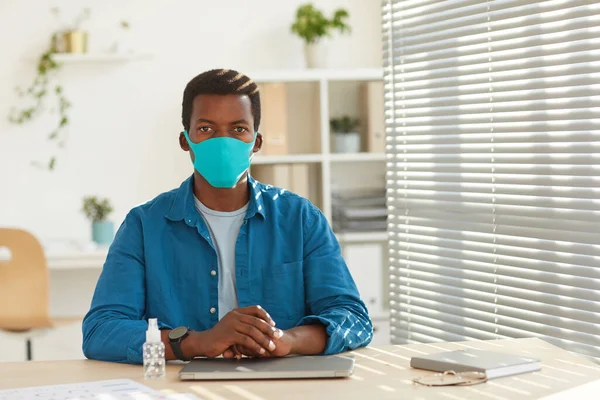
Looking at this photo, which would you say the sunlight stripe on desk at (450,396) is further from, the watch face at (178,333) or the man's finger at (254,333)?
the watch face at (178,333)

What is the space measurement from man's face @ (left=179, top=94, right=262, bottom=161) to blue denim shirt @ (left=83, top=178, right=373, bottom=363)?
13cm

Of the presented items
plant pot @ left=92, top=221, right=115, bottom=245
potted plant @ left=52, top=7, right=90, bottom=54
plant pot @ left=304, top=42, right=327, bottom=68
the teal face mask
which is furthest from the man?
potted plant @ left=52, top=7, right=90, bottom=54

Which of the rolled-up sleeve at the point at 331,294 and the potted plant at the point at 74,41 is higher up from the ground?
the potted plant at the point at 74,41

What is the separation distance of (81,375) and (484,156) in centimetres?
126

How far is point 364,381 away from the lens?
1595 mm

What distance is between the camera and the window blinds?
214cm

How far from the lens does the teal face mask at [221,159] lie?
77.3 inches

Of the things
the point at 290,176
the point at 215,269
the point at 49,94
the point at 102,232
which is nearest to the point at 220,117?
the point at 215,269

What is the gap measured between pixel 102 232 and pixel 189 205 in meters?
2.24

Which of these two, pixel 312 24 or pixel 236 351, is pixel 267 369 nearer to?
pixel 236 351

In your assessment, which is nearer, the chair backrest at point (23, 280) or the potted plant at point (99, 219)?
the chair backrest at point (23, 280)

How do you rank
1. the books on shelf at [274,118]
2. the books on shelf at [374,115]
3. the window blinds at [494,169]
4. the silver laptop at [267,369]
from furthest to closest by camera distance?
the books on shelf at [374,115]
the books on shelf at [274,118]
the window blinds at [494,169]
the silver laptop at [267,369]

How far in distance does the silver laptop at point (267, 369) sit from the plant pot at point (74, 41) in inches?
113

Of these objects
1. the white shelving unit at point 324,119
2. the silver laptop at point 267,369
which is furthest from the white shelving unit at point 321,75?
the silver laptop at point 267,369
